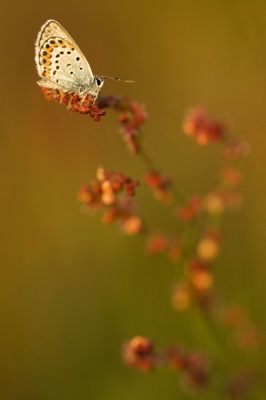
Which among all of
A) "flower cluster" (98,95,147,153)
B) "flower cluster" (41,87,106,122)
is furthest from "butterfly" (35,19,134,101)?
"flower cluster" (98,95,147,153)

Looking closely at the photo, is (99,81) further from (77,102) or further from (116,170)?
(116,170)

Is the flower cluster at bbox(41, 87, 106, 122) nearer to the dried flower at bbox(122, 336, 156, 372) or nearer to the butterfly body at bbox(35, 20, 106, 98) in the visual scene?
the butterfly body at bbox(35, 20, 106, 98)

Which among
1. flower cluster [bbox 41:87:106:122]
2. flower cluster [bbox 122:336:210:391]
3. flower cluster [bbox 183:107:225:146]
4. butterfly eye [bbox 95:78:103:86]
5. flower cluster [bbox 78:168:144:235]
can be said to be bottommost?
flower cluster [bbox 122:336:210:391]

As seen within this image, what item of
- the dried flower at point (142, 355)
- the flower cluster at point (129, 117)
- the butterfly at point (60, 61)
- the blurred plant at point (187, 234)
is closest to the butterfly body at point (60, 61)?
the butterfly at point (60, 61)

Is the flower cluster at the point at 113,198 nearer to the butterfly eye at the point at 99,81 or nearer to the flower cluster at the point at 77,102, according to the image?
the flower cluster at the point at 77,102

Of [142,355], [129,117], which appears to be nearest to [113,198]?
[129,117]

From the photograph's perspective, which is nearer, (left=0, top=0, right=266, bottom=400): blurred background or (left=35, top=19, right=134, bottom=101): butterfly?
(left=35, top=19, right=134, bottom=101): butterfly

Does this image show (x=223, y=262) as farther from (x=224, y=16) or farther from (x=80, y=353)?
(x=224, y=16)
